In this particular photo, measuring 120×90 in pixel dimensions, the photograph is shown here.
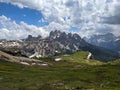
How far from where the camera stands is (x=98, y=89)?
367ft

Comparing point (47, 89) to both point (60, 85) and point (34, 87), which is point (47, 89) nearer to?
point (34, 87)

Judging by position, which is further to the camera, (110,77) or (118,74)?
(118,74)

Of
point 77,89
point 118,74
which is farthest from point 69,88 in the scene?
point 118,74

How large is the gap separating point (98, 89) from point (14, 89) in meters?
30.3

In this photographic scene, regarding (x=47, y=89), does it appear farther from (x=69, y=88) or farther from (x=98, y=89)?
(x=98, y=89)

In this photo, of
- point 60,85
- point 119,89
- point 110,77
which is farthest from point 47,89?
point 110,77

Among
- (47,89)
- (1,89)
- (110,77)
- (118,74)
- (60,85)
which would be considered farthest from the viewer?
(118,74)

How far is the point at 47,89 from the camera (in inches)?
4306

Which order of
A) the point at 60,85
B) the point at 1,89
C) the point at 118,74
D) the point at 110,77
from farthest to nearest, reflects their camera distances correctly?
the point at 118,74, the point at 110,77, the point at 60,85, the point at 1,89

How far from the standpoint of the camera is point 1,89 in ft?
331

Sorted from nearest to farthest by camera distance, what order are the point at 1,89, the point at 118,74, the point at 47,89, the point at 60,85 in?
the point at 1,89, the point at 47,89, the point at 60,85, the point at 118,74

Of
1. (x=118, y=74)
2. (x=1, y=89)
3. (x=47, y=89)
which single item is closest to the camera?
(x=1, y=89)

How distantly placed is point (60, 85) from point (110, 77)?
177ft

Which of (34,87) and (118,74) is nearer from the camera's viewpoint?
(34,87)
